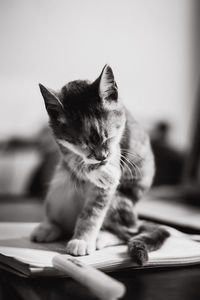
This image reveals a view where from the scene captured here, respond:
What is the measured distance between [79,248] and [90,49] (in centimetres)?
241

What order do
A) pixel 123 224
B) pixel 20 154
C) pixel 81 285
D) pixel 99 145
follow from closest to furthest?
pixel 81 285
pixel 99 145
pixel 123 224
pixel 20 154

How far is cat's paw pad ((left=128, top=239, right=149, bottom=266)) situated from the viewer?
0.73 m

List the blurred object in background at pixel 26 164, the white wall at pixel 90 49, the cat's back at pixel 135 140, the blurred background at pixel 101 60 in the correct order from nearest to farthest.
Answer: the cat's back at pixel 135 140
the blurred object in background at pixel 26 164
the blurred background at pixel 101 60
the white wall at pixel 90 49

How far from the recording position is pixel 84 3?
9.77 feet

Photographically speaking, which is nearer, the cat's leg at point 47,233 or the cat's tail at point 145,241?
the cat's tail at point 145,241

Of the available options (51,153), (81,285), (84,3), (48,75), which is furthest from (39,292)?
(84,3)

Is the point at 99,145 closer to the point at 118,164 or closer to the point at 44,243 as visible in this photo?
the point at 118,164

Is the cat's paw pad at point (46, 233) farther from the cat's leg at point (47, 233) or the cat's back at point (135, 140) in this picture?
the cat's back at point (135, 140)

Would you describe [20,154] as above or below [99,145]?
below

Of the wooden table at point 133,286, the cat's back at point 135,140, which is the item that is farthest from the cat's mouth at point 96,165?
the wooden table at point 133,286

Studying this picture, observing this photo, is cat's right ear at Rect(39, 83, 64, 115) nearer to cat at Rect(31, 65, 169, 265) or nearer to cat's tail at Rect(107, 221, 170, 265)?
cat at Rect(31, 65, 169, 265)

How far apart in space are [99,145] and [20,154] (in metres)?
2.00

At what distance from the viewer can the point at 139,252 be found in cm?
74

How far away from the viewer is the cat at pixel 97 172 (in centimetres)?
83
